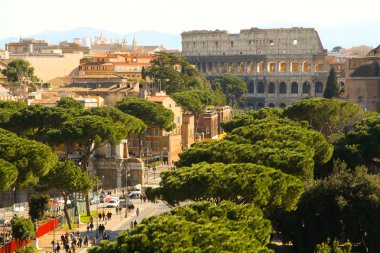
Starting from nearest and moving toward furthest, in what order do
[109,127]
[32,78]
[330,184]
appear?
[330,184] < [109,127] < [32,78]

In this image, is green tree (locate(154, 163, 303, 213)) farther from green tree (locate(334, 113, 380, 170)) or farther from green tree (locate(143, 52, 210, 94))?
green tree (locate(143, 52, 210, 94))

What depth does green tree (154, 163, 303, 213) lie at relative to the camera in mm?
34938

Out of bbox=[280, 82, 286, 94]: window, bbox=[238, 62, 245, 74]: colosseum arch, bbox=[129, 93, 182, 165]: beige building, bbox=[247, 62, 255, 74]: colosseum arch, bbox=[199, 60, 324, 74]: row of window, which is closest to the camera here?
bbox=[129, 93, 182, 165]: beige building

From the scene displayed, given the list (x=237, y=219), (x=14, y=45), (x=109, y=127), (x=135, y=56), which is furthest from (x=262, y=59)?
(x=237, y=219)

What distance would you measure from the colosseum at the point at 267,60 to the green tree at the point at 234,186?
114m

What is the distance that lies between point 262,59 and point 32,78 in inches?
2344

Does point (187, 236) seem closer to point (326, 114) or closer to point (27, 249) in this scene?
point (27, 249)

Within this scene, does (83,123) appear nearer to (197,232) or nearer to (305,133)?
(305,133)

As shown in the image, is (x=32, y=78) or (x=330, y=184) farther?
(x=32, y=78)

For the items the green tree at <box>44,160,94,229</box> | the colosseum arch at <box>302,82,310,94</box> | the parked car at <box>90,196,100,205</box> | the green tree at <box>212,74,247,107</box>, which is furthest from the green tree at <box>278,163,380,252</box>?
the colosseum arch at <box>302,82,310,94</box>

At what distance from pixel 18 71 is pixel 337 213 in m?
70.0

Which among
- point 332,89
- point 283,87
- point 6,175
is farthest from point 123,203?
point 283,87

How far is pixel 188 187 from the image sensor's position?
35.8m

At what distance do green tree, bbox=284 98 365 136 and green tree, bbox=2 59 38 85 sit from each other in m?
36.4
